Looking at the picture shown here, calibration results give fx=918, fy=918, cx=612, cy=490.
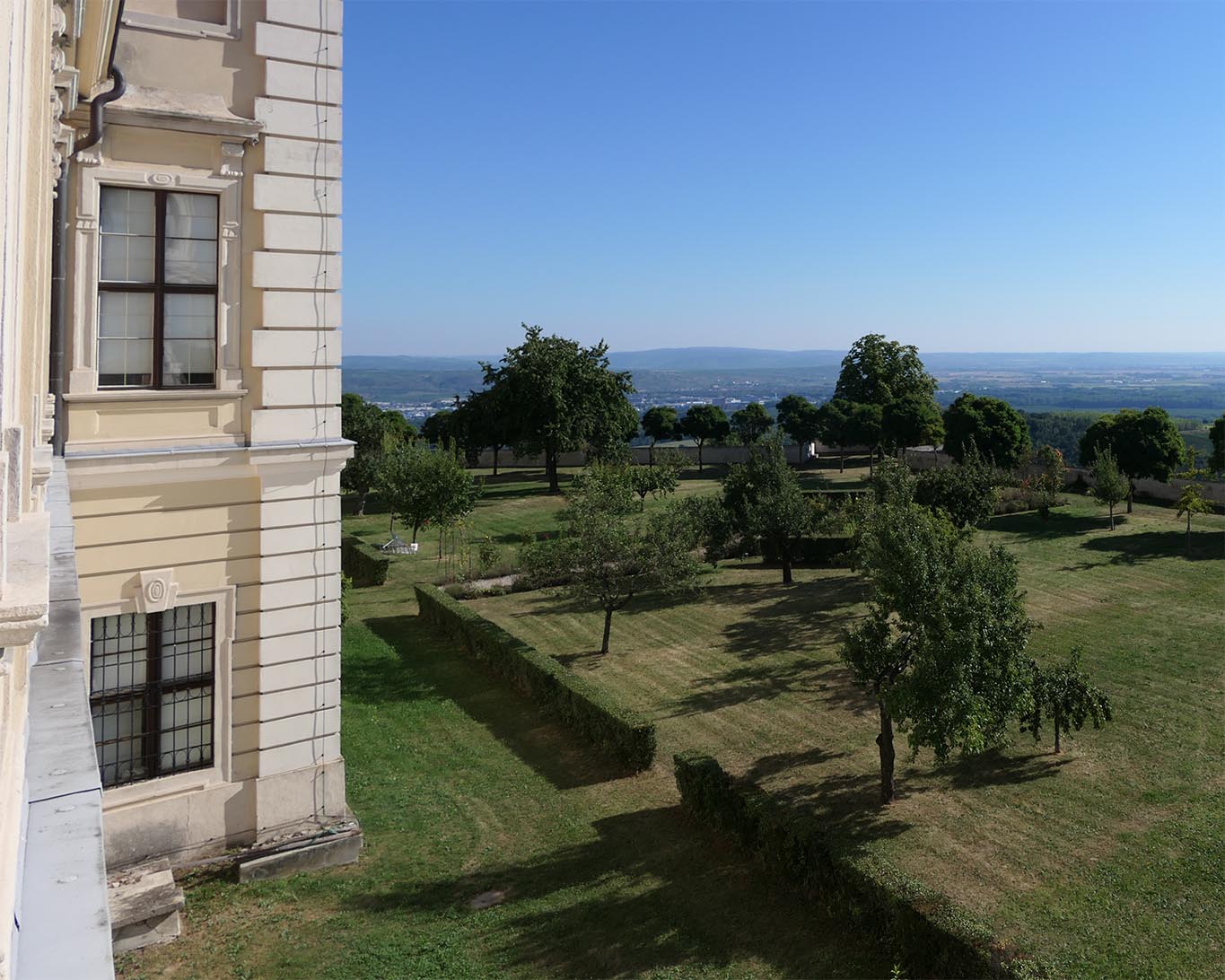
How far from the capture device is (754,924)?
37.3 feet

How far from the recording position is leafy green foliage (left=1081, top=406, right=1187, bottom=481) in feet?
138

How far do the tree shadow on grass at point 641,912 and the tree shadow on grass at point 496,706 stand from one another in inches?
102

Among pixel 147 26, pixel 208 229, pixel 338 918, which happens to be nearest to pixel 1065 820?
A: pixel 338 918

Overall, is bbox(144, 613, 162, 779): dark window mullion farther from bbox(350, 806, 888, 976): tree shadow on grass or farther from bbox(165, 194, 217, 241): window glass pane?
bbox(165, 194, 217, 241): window glass pane

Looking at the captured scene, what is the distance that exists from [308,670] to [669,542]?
503 inches

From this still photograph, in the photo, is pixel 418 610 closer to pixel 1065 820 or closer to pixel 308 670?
pixel 308 670

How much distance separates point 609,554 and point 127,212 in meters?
14.1

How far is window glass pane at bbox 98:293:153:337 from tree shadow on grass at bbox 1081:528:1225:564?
3097 cm

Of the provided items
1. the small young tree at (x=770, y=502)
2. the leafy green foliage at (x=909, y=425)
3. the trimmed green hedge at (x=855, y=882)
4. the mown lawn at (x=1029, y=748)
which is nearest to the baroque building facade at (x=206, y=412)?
the trimmed green hedge at (x=855, y=882)

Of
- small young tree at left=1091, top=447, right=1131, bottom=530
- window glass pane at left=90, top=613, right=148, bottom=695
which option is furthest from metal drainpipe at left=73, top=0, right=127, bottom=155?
small young tree at left=1091, top=447, right=1131, bottom=530

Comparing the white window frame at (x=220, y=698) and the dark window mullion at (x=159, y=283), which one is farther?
the white window frame at (x=220, y=698)

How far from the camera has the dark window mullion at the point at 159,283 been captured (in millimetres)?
11109

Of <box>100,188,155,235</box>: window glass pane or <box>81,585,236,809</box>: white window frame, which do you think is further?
<box>81,585,236,809</box>: white window frame

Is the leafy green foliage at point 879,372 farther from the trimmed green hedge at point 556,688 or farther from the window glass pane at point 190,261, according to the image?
the window glass pane at point 190,261
